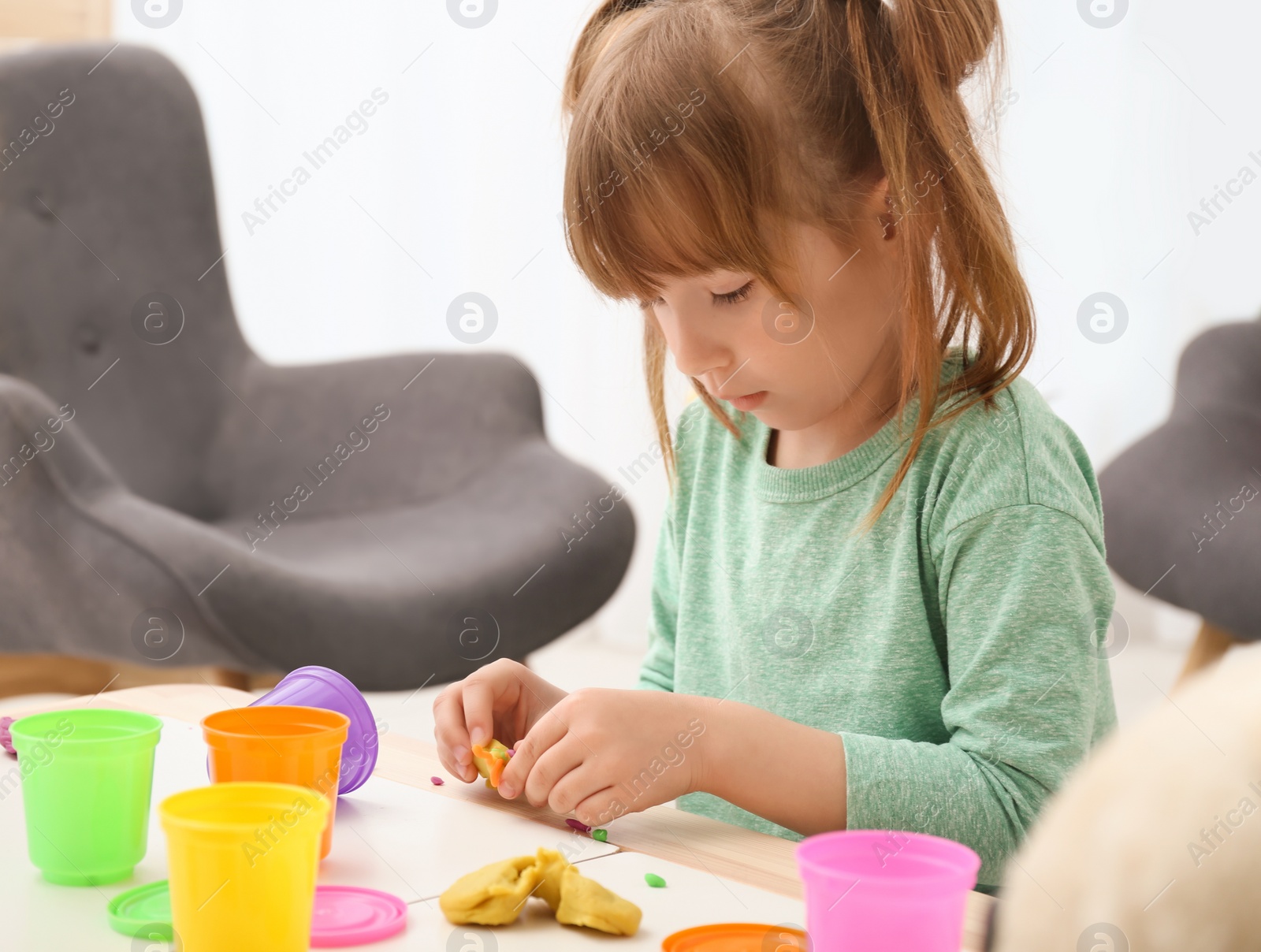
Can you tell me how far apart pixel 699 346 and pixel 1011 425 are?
218mm

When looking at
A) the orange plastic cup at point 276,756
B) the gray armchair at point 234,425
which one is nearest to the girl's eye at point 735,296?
the orange plastic cup at point 276,756

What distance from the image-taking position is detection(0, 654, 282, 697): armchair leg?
5.57 ft

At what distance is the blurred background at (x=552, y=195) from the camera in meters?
2.71

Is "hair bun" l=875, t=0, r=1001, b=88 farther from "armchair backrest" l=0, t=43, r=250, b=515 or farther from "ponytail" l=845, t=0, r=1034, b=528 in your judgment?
"armchair backrest" l=0, t=43, r=250, b=515

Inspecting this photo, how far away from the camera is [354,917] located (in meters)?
0.53

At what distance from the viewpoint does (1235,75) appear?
2666mm

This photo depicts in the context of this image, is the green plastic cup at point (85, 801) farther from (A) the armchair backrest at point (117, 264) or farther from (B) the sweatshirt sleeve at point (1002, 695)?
(A) the armchair backrest at point (117, 264)

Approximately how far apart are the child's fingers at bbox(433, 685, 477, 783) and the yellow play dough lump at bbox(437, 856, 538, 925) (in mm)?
212

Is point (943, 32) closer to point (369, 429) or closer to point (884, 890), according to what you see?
point (884, 890)

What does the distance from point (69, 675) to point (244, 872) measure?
1.45 metres

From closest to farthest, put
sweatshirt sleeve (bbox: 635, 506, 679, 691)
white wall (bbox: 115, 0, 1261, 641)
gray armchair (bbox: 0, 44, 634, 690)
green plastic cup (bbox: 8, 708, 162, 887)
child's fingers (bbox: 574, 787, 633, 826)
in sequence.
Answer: green plastic cup (bbox: 8, 708, 162, 887) → child's fingers (bbox: 574, 787, 633, 826) → sweatshirt sleeve (bbox: 635, 506, 679, 691) → gray armchair (bbox: 0, 44, 634, 690) → white wall (bbox: 115, 0, 1261, 641)

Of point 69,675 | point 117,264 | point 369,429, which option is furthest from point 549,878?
point 117,264

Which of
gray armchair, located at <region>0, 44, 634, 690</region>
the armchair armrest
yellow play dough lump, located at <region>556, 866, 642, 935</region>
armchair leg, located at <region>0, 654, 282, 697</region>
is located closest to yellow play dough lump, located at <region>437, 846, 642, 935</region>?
yellow play dough lump, located at <region>556, 866, 642, 935</region>

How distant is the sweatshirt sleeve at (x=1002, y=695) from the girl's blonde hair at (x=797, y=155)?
0.10 m
